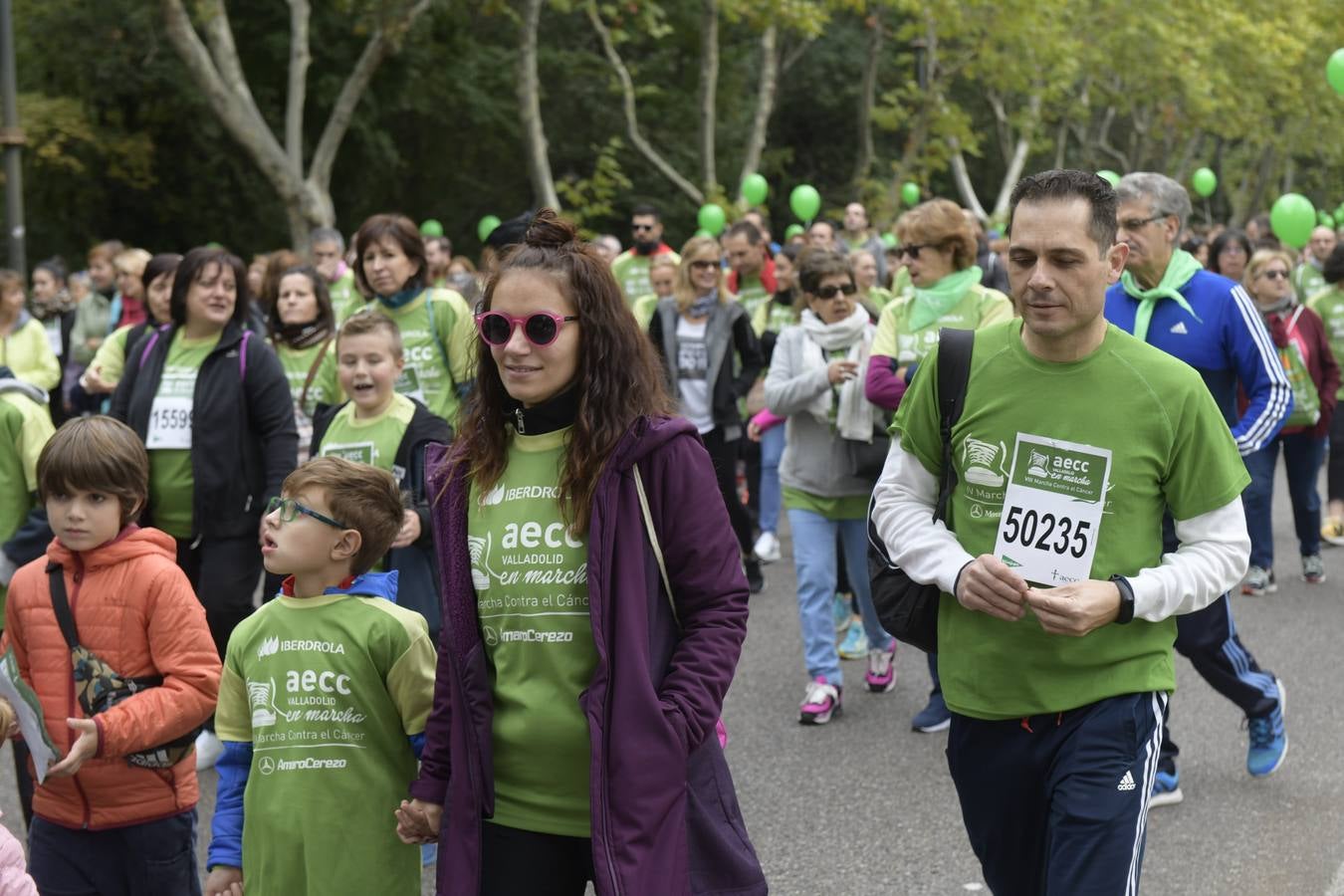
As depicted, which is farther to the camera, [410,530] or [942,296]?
[942,296]

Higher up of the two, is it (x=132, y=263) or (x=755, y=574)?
(x=132, y=263)

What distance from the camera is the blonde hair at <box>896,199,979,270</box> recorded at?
659 cm

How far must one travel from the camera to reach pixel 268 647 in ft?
12.2

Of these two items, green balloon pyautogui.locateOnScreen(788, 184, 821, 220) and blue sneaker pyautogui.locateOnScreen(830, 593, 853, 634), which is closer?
blue sneaker pyautogui.locateOnScreen(830, 593, 853, 634)

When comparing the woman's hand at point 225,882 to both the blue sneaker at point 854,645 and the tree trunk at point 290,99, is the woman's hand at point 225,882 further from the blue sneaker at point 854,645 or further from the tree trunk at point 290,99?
the tree trunk at point 290,99

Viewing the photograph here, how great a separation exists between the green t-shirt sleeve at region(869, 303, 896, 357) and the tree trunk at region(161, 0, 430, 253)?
1348cm

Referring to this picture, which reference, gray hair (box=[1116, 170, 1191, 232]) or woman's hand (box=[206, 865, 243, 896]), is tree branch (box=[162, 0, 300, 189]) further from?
woman's hand (box=[206, 865, 243, 896])

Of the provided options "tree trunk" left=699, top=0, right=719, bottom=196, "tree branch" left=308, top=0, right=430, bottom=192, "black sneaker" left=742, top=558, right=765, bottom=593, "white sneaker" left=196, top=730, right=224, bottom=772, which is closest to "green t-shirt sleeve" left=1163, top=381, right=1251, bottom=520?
"white sneaker" left=196, top=730, right=224, bottom=772

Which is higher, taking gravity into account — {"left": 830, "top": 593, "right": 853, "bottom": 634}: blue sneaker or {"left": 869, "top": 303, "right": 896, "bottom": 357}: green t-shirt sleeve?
{"left": 869, "top": 303, "right": 896, "bottom": 357}: green t-shirt sleeve

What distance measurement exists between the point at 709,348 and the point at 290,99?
11.9m

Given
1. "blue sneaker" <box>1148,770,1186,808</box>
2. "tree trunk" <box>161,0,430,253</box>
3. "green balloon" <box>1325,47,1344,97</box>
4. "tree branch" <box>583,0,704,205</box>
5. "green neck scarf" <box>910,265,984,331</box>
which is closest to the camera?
"blue sneaker" <box>1148,770,1186,808</box>

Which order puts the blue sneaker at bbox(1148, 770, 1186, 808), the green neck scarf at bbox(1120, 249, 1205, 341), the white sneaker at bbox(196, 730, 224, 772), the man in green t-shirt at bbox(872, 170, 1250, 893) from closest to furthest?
the man in green t-shirt at bbox(872, 170, 1250, 893)
the green neck scarf at bbox(1120, 249, 1205, 341)
the blue sneaker at bbox(1148, 770, 1186, 808)
the white sneaker at bbox(196, 730, 224, 772)

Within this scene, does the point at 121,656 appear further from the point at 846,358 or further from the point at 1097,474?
the point at 846,358

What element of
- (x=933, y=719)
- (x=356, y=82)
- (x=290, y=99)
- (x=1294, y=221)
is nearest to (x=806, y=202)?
(x=356, y=82)
